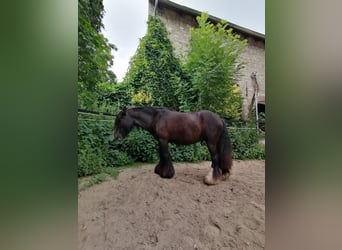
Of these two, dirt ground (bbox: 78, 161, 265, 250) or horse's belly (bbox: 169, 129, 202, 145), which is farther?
horse's belly (bbox: 169, 129, 202, 145)

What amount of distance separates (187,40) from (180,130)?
551 mm

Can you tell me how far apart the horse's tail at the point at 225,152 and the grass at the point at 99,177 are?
1.74ft

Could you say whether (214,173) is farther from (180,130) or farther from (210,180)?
(180,130)

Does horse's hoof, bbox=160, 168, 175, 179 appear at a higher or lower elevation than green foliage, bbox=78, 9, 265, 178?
lower

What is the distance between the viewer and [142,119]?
1314 mm

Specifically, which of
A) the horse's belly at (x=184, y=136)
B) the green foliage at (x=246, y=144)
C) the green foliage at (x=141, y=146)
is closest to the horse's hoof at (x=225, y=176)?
the green foliage at (x=246, y=144)

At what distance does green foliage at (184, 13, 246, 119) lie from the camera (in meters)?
1.29

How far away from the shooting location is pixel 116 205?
1.27 m

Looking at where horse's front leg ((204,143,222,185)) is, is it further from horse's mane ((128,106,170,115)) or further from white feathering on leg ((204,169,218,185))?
horse's mane ((128,106,170,115))

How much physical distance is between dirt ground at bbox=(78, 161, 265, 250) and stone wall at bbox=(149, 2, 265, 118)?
1.48 ft

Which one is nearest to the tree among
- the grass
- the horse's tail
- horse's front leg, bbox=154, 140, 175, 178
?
the grass
